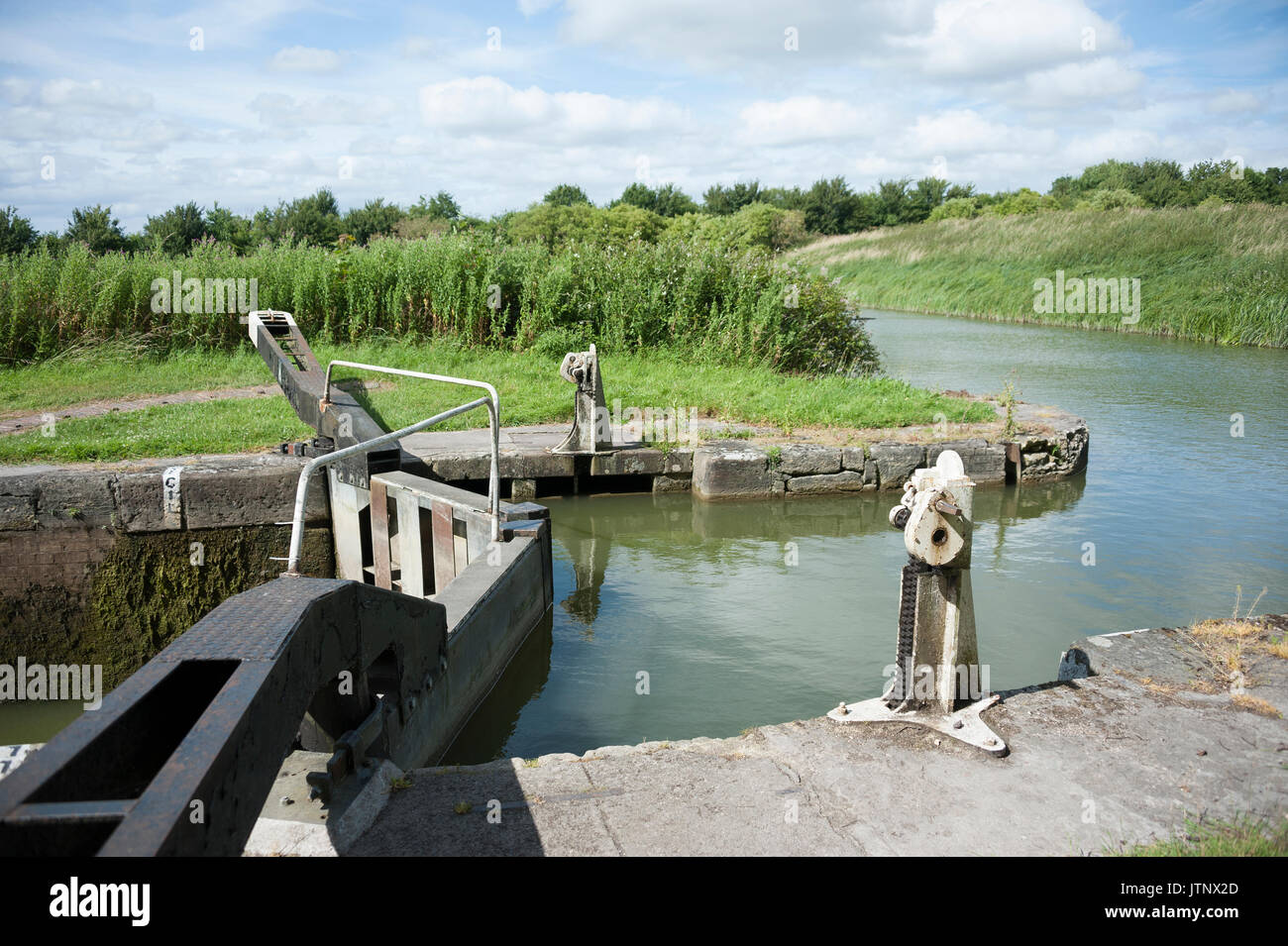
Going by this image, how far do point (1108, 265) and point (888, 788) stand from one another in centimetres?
2805

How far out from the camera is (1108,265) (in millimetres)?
26875

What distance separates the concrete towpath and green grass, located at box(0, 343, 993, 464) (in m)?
6.03

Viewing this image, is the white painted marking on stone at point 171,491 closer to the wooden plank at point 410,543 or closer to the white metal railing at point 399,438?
the white metal railing at point 399,438

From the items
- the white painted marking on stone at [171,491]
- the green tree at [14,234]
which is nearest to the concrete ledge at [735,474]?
the white painted marking on stone at [171,491]

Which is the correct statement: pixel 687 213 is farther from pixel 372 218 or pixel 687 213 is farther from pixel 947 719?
pixel 947 719

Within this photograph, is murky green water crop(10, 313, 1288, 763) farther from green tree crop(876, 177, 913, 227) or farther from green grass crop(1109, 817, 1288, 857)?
green tree crop(876, 177, 913, 227)

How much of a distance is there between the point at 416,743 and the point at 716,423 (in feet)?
23.4

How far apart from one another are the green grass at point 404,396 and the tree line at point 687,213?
317cm

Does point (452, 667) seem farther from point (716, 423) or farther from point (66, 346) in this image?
point (66, 346)

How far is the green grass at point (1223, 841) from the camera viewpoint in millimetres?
2873

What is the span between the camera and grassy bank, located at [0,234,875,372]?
13.0 meters
